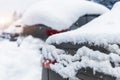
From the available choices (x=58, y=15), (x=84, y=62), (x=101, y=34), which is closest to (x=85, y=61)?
(x=84, y=62)

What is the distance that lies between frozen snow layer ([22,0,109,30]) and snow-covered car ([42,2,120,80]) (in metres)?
2.85

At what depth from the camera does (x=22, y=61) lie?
7828 millimetres

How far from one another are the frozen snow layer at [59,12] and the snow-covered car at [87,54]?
285 cm

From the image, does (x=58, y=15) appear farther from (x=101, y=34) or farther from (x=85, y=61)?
(x=101, y=34)

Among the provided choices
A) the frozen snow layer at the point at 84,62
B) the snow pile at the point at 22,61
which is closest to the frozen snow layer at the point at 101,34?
the frozen snow layer at the point at 84,62

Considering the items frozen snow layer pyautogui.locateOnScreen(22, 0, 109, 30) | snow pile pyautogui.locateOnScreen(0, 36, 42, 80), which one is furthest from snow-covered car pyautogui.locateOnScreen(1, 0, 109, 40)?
snow pile pyautogui.locateOnScreen(0, 36, 42, 80)

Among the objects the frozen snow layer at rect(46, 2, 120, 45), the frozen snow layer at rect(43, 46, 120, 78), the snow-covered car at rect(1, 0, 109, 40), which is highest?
the snow-covered car at rect(1, 0, 109, 40)

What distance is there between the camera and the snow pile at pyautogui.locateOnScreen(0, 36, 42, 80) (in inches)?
266

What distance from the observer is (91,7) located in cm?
759

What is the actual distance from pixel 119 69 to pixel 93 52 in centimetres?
42

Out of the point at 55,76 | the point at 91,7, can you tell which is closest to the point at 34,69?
the point at 91,7

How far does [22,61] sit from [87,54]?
4706mm

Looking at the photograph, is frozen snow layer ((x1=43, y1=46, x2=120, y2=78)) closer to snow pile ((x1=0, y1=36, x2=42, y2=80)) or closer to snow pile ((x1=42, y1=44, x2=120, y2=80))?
snow pile ((x1=42, y1=44, x2=120, y2=80))

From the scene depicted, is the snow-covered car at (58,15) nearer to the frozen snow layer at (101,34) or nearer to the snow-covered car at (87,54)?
the snow-covered car at (87,54)
